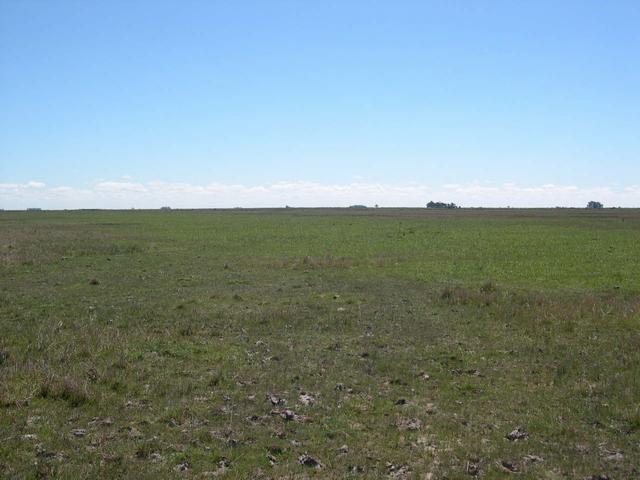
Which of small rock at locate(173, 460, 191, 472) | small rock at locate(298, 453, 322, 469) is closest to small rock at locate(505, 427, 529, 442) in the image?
small rock at locate(298, 453, 322, 469)

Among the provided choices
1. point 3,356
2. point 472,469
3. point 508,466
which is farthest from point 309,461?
point 3,356

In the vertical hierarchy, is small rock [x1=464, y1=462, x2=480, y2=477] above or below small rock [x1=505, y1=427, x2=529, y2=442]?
below

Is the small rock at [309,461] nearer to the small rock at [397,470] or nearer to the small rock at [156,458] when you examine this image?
the small rock at [397,470]

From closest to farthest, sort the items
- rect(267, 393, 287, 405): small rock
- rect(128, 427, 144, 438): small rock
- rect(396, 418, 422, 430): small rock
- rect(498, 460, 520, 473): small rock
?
rect(498, 460, 520, 473): small rock
rect(128, 427, 144, 438): small rock
rect(396, 418, 422, 430): small rock
rect(267, 393, 287, 405): small rock

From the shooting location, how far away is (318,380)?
11430mm

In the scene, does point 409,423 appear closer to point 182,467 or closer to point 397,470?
point 397,470

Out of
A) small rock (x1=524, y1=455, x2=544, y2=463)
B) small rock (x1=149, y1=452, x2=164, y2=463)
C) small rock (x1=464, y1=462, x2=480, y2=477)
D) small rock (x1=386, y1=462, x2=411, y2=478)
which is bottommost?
small rock (x1=386, y1=462, x2=411, y2=478)

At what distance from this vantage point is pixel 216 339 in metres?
14.9

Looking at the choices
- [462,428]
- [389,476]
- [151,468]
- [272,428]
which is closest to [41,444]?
[151,468]

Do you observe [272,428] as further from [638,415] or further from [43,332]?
[43,332]

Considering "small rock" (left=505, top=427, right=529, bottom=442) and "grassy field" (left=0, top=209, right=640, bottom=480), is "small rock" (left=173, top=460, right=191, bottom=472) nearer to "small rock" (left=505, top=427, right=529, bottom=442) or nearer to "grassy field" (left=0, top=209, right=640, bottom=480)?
"grassy field" (left=0, top=209, right=640, bottom=480)

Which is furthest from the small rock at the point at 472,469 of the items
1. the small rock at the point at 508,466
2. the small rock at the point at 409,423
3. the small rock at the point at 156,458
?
the small rock at the point at 156,458

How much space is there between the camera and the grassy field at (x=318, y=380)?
776 centimetres

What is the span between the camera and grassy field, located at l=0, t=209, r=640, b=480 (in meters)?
7.76
